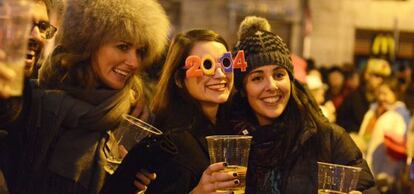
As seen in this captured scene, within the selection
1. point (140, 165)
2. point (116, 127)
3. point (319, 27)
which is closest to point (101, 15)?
point (116, 127)

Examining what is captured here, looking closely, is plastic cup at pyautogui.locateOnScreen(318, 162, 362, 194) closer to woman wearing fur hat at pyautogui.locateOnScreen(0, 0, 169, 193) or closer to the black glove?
the black glove

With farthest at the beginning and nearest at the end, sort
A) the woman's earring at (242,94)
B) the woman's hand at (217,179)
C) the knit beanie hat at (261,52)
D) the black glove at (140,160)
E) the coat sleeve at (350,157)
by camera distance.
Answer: the woman's earring at (242,94)
the knit beanie hat at (261,52)
the coat sleeve at (350,157)
the black glove at (140,160)
the woman's hand at (217,179)

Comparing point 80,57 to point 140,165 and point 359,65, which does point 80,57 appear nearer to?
point 140,165

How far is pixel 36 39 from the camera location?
3.25 metres

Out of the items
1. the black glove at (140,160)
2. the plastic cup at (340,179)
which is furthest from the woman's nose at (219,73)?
the plastic cup at (340,179)

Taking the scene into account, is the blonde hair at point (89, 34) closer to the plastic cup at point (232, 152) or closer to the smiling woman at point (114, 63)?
the smiling woman at point (114, 63)

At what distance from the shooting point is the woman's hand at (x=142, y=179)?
324 cm

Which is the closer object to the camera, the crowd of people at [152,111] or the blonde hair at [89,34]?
the crowd of people at [152,111]

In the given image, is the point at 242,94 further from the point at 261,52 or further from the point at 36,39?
the point at 36,39

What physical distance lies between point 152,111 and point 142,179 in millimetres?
774

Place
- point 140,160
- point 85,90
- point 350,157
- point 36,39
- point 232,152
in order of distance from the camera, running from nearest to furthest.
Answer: point 232,152 < point 140,160 < point 36,39 < point 85,90 < point 350,157

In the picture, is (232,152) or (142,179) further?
(142,179)

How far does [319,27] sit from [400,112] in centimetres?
1370

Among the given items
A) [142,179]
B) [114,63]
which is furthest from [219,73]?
[142,179]
